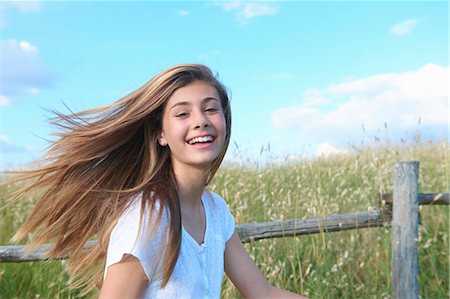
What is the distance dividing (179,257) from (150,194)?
0.85ft

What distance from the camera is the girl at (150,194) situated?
75.9 inches

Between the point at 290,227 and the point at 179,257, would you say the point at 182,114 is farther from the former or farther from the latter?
the point at 290,227

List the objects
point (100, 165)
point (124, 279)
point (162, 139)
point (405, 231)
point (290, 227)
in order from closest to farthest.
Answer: point (124, 279)
point (162, 139)
point (100, 165)
point (290, 227)
point (405, 231)

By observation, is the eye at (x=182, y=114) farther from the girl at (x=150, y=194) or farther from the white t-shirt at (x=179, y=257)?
the white t-shirt at (x=179, y=257)

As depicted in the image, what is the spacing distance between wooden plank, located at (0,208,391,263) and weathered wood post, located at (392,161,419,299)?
0.53 ft

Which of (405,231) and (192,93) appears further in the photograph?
(405,231)

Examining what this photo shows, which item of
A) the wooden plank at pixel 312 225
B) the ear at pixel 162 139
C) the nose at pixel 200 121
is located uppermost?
the nose at pixel 200 121

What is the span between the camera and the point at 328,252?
410 cm

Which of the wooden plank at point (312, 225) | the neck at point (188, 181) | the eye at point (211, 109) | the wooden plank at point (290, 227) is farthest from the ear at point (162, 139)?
the wooden plank at point (312, 225)

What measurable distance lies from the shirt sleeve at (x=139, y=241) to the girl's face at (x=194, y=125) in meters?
0.28

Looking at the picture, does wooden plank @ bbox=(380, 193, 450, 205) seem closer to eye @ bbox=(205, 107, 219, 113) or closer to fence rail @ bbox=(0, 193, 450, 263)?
fence rail @ bbox=(0, 193, 450, 263)

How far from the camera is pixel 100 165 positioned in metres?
2.36

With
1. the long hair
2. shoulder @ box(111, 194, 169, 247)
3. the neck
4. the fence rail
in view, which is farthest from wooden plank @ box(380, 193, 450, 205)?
shoulder @ box(111, 194, 169, 247)

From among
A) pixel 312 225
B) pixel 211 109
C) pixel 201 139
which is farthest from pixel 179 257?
pixel 312 225
